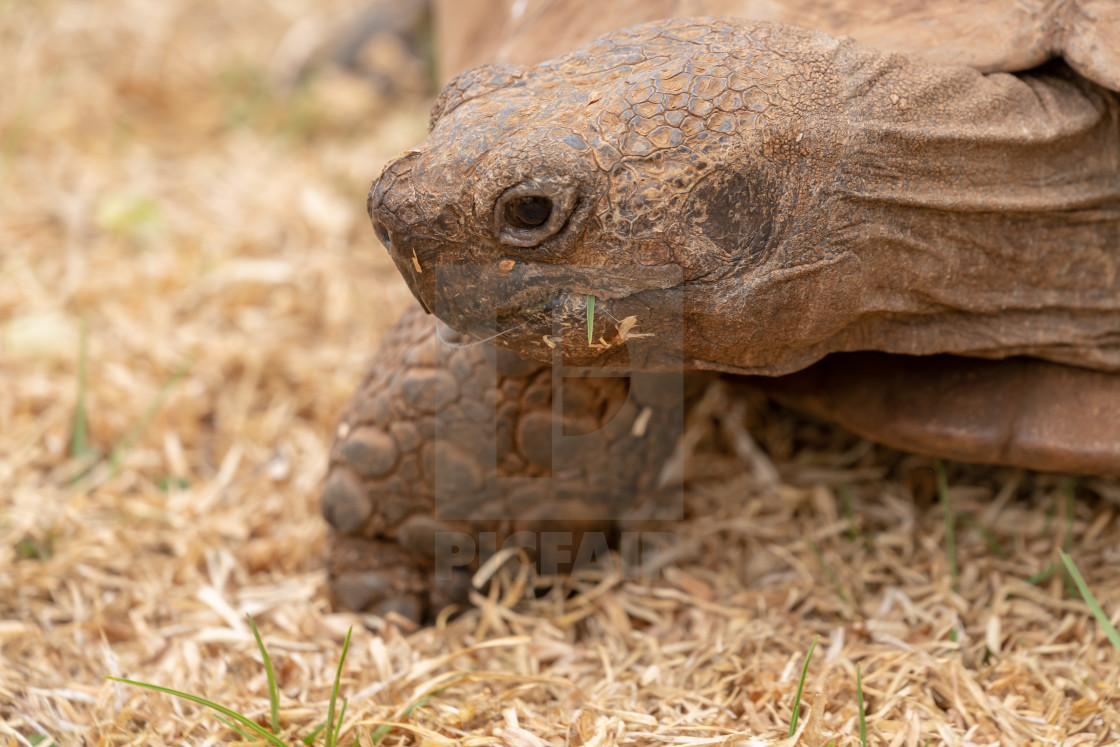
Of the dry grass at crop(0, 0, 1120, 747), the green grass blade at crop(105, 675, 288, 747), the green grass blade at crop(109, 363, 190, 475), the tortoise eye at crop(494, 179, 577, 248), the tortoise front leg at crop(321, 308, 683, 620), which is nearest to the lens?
the tortoise eye at crop(494, 179, 577, 248)

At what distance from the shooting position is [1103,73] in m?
1.48

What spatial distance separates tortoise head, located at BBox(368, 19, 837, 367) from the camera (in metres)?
1.32

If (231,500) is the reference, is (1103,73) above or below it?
above

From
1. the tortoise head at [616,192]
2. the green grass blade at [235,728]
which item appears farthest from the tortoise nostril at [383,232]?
the green grass blade at [235,728]

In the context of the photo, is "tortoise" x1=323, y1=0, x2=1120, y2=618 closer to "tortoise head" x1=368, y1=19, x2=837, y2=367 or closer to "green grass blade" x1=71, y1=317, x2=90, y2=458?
"tortoise head" x1=368, y1=19, x2=837, y2=367

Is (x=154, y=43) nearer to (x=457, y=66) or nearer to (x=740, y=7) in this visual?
(x=457, y=66)

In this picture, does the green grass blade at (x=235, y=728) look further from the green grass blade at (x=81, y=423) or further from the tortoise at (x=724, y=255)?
the green grass blade at (x=81, y=423)

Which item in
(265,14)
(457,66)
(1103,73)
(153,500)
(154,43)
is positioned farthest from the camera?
(265,14)

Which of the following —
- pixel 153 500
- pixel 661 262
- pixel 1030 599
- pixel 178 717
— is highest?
pixel 661 262

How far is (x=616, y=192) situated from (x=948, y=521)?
3.25 feet

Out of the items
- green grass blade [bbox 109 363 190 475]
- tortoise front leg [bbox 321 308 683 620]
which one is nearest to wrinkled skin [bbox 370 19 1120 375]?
tortoise front leg [bbox 321 308 683 620]

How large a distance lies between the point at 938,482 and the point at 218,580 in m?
1.38

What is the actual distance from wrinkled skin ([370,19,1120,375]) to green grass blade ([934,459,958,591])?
48 cm

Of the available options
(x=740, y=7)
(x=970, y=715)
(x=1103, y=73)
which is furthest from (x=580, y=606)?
(x=1103, y=73)
